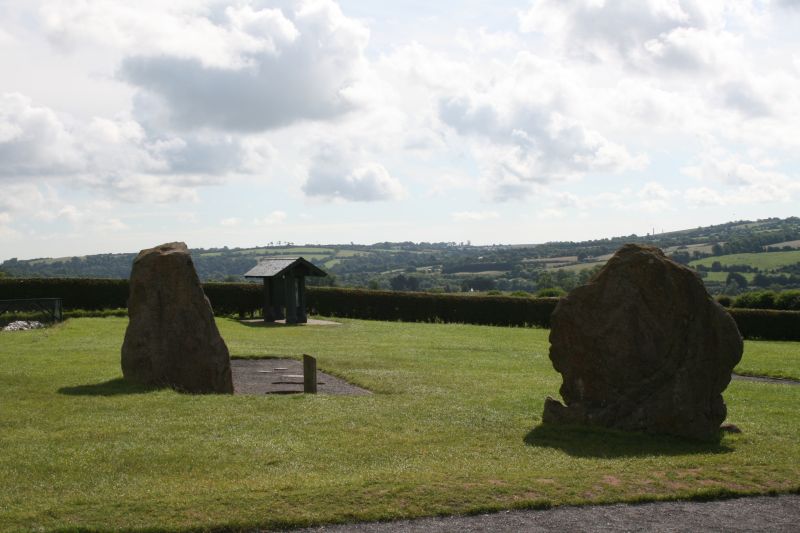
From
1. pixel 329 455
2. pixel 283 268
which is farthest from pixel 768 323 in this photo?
pixel 329 455

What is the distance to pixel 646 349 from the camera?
12422mm

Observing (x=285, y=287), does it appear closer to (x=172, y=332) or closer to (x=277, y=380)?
(x=277, y=380)

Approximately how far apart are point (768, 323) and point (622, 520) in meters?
37.6

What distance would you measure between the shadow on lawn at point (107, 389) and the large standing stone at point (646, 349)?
7.91 metres

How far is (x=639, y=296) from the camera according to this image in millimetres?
12656

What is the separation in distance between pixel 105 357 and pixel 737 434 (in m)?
16.2

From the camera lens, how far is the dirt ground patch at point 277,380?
1784 cm

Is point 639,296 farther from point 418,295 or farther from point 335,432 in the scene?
point 418,295

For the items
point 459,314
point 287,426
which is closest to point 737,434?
point 287,426

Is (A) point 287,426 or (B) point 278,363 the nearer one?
(A) point 287,426

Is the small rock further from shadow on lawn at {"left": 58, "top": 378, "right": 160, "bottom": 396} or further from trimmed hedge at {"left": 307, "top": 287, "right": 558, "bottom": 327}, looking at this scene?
shadow on lawn at {"left": 58, "top": 378, "right": 160, "bottom": 396}

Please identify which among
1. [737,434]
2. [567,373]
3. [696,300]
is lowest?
[737,434]

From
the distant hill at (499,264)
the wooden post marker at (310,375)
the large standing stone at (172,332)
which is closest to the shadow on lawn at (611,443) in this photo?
the wooden post marker at (310,375)

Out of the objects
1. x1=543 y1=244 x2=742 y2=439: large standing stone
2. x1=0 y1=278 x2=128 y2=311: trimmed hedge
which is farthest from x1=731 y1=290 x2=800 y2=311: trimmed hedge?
x1=543 y1=244 x2=742 y2=439: large standing stone
